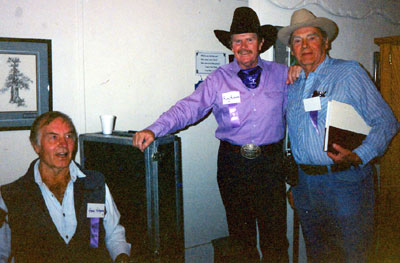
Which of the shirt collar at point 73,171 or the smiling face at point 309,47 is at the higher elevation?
the smiling face at point 309,47

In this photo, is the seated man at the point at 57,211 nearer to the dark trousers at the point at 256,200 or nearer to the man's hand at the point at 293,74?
the dark trousers at the point at 256,200

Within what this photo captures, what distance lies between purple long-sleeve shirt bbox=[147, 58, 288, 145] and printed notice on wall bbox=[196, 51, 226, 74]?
686mm

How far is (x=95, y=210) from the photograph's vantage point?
164 cm

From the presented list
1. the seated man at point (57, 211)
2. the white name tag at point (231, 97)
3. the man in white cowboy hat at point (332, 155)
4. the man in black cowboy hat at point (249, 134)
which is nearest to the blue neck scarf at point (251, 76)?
the man in black cowboy hat at point (249, 134)

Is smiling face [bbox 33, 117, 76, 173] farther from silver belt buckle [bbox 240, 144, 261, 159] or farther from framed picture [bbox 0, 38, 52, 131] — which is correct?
silver belt buckle [bbox 240, 144, 261, 159]

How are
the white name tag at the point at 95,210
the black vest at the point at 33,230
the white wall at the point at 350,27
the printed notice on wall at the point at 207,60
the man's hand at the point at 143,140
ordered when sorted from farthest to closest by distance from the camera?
the printed notice on wall at the point at 207,60 < the white wall at the point at 350,27 < the man's hand at the point at 143,140 < the white name tag at the point at 95,210 < the black vest at the point at 33,230

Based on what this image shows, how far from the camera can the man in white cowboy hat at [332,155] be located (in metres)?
1.61

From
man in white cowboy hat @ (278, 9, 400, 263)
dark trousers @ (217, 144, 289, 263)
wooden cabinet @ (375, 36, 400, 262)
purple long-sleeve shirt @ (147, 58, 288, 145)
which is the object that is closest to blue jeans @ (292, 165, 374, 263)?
man in white cowboy hat @ (278, 9, 400, 263)

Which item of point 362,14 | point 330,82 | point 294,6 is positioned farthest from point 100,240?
point 362,14

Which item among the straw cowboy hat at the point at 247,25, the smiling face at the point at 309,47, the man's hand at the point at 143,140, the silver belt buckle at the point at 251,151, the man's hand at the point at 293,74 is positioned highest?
the straw cowboy hat at the point at 247,25

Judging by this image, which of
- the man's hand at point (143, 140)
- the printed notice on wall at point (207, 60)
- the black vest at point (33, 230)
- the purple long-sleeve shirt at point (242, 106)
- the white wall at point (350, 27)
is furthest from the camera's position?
the printed notice on wall at point (207, 60)

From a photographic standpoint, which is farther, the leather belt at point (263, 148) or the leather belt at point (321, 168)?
the leather belt at point (263, 148)

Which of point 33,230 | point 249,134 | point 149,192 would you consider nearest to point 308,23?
point 249,134

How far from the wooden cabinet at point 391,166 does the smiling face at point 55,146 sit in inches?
81.5
